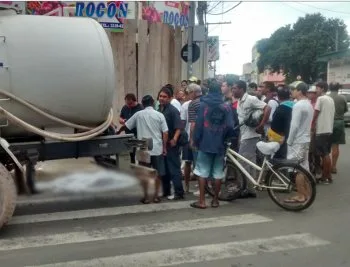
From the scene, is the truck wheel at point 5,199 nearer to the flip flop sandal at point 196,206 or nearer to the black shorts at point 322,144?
the flip flop sandal at point 196,206

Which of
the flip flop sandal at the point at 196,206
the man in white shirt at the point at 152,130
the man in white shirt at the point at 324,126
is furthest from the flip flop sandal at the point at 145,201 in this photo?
the man in white shirt at the point at 324,126


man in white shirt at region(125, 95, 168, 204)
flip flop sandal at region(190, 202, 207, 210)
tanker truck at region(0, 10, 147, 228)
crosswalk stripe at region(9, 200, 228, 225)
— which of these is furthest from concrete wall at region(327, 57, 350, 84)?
tanker truck at region(0, 10, 147, 228)

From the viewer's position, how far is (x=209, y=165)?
697 centimetres

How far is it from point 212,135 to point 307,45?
5463 cm

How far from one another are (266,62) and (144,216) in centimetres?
6490

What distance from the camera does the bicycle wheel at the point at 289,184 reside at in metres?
6.66

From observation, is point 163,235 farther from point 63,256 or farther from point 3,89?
point 3,89

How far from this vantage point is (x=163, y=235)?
5660 mm

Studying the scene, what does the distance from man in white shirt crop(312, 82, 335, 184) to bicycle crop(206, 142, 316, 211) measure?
164 cm

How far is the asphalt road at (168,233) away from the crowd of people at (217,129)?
Answer: 0.45m

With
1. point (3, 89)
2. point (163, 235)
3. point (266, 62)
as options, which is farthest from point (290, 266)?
point (266, 62)

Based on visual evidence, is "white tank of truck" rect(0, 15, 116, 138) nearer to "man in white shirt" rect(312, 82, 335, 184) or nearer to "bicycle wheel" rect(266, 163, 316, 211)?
"bicycle wheel" rect(266, 163, 316, 211)

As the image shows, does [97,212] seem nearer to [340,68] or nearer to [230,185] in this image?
[230,185]

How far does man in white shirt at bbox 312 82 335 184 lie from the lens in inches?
352
